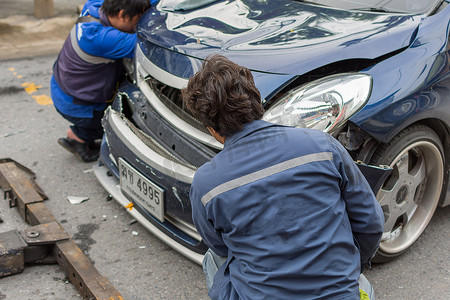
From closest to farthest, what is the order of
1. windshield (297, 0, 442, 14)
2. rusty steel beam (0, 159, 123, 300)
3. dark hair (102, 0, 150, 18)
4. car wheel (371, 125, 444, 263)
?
rusty steel beam (0, 159, 123, 300) → car wheel (371, 125, 444, 263) → windshield (297, 0, 442, 14) → dark hair (102, 0, 150, 18)

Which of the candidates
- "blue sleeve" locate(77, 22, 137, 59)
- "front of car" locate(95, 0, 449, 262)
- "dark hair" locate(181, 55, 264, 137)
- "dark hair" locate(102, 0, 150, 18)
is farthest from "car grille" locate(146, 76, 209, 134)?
"dark hair" locate(181, 55, 264, 137)

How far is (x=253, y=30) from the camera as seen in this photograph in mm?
3002

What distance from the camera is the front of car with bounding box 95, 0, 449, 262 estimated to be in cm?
260

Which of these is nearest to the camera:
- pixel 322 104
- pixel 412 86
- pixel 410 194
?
pixel 322 104

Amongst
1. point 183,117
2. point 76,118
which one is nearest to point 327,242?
point 183,117

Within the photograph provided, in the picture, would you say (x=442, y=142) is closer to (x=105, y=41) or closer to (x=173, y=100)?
(x=173, y=100)

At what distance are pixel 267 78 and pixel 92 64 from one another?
1.65 metres

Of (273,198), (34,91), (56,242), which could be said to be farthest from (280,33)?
(34,91)

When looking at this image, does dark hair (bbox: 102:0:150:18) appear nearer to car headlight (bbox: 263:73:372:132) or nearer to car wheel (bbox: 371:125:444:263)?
car headlight (bbox: 263:73:372:132)

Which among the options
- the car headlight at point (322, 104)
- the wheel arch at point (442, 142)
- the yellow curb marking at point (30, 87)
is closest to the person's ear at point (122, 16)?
the car headlight at point (322, 104)

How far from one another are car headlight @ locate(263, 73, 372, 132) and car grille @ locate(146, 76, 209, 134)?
0.47 meters

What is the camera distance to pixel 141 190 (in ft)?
9.80

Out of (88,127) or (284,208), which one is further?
(88,127)

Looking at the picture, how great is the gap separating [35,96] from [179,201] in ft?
10.5
